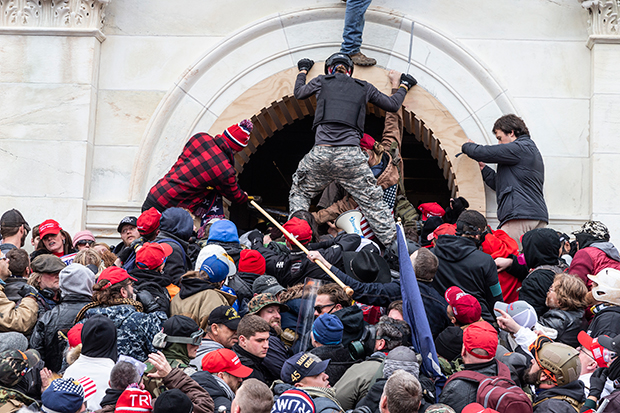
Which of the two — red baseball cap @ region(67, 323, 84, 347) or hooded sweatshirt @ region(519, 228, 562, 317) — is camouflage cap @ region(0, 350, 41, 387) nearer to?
red baseball cap @ region(67, 323, 84, 347)

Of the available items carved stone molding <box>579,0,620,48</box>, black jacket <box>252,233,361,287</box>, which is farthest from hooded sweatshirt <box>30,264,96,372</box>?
carved stone molding <box>579,0,620,48</box>

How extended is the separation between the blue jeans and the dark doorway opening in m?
3.77

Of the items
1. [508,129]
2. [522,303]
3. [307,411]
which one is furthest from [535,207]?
[307,411]

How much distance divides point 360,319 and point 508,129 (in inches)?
157

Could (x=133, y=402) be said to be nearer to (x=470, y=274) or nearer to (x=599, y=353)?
(x=599, y=353)

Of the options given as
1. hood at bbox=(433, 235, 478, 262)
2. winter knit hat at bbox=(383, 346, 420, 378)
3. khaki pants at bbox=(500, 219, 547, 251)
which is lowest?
winter knit hat at bbox=(383, 346, 420, 378)

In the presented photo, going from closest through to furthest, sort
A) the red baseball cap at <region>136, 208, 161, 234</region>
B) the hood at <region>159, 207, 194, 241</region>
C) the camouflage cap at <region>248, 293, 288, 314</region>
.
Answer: the camouflage cap at <region>248, 293, 288, 314</region> → the hood at <region>159, 207, 194, 241</region> → the red baseball cap at <region>136, 208, 161, 234</region>

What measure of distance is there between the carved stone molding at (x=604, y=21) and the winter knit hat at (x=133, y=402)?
731 centimetres

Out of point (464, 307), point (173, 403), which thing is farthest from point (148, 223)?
point (173, 403)

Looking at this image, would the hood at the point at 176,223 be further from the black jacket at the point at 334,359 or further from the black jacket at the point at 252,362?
the black jacket at the point at 334,359

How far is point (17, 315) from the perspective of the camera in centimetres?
569

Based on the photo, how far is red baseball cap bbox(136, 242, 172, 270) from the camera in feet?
20.5

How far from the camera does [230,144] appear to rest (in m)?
8.70

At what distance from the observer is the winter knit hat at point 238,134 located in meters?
8.66
